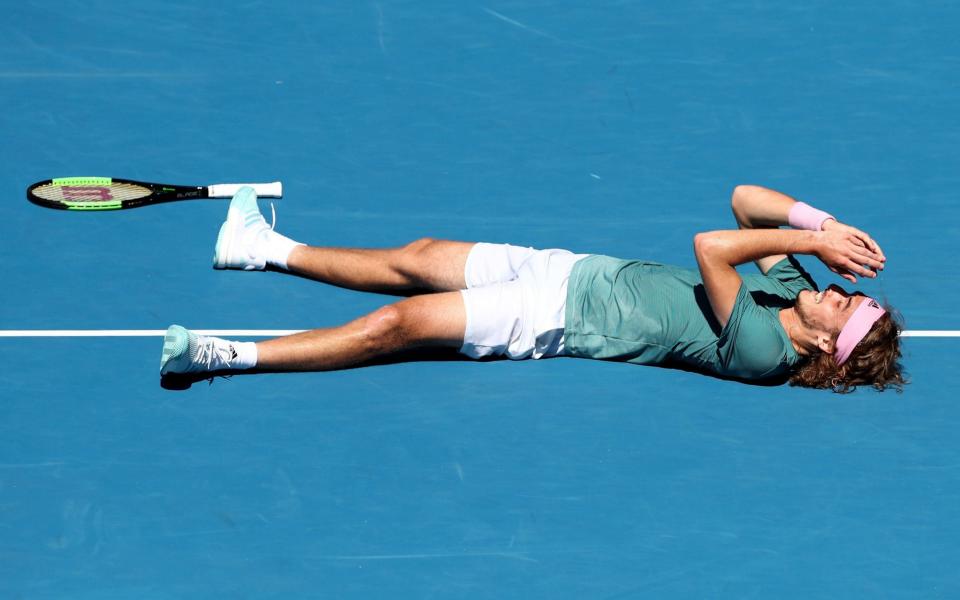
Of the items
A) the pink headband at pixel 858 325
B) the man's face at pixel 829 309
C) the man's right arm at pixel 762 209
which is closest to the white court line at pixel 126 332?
the man's right arm at pixel 762 209

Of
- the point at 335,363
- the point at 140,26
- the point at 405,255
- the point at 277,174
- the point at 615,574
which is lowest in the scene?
the point at 615,574

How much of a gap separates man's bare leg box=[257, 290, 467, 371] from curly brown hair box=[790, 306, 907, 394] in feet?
A: 4.87

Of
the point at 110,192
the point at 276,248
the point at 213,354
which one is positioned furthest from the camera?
the point at 110,192

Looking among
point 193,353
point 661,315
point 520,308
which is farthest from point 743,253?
point 193,353

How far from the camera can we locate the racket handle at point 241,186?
7.20 metres

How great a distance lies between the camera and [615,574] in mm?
5371

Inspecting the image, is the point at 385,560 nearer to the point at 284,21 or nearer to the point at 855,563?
the point at 855,563

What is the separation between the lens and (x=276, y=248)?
6.86 metres

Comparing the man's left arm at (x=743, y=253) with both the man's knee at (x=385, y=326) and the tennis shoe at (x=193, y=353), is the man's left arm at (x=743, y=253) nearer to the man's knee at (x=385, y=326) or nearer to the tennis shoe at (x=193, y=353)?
the man's knee at (x=385, y=326)

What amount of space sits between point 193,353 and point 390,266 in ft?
3.50

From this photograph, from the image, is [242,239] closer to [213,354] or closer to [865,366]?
[213,354]

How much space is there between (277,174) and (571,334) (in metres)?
2.02

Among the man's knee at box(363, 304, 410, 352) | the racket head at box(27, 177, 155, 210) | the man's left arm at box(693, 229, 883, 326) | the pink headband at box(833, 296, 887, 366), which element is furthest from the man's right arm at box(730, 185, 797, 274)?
the racket head at box(27, 177, 155, 210)

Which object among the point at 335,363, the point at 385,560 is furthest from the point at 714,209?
the point at 385,560
